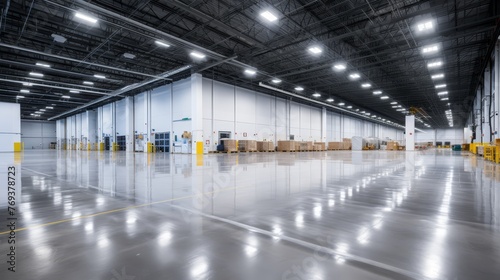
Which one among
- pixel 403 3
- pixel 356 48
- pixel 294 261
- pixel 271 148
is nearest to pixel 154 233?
pixel 294 261

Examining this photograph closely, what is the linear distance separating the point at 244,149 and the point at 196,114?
6808 millimetres

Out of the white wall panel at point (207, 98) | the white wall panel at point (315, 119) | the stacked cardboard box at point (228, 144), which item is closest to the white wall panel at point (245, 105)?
the stacked cardboard box at point (228, 144)

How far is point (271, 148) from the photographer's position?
90.8 ft

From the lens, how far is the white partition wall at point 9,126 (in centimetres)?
2521

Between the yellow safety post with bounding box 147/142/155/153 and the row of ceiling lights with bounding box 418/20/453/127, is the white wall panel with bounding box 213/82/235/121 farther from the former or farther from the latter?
the row of ceiling lights with bounding box 418/20/453/127

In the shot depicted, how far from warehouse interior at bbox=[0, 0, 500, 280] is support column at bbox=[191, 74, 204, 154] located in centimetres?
13

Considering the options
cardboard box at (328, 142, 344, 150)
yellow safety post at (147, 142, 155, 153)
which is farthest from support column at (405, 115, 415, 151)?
yellow safety post at (147, 142, 155, 153)

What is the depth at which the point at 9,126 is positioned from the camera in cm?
2578

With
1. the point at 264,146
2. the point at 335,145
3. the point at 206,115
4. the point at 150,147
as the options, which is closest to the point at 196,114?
the point at 206,115

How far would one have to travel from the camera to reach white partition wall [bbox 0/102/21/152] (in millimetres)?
25208

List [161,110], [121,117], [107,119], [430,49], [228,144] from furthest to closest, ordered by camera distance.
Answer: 1. [107,119]
2. [121,117]
3. [161,110]
4. [228,144]
5. [430,49]

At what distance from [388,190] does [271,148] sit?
23363 millimetres

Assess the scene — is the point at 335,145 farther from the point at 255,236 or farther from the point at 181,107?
the point at 255,236

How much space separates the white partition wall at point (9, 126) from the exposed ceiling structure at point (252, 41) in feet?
7.49
